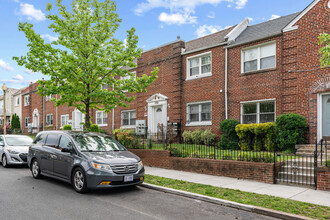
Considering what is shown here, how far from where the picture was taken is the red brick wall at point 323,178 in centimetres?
722

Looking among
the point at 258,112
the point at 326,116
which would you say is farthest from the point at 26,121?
the point at 326,116

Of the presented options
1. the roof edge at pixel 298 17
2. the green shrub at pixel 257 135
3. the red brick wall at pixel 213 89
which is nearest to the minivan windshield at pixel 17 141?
the red brick wall at pixel 213 89

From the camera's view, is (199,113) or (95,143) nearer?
(95,143)

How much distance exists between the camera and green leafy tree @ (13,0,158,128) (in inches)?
492

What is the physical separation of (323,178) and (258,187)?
5.53 feet

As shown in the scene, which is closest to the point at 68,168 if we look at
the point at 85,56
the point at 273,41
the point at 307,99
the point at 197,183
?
the point at 197,183

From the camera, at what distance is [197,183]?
834 centimetres

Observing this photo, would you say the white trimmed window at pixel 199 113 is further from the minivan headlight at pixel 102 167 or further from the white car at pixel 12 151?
the minivan headlight at pixel 102 167

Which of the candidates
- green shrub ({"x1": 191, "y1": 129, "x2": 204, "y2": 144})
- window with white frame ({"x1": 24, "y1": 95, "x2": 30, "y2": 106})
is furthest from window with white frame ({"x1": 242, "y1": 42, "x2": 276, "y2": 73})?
window with white frame ({"x1": 24, "y1": 95, "x2": 30, "y2": 106})

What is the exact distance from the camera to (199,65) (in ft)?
56.6

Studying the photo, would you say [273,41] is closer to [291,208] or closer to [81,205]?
[291,208]

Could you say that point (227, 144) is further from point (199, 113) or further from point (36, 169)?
point (36, 169)

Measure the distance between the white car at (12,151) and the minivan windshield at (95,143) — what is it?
4928 millimetres

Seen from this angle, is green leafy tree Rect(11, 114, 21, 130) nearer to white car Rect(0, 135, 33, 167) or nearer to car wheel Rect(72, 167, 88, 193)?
white car Rect(0, 135, 33, 167)
